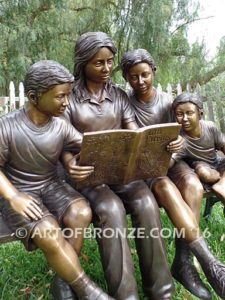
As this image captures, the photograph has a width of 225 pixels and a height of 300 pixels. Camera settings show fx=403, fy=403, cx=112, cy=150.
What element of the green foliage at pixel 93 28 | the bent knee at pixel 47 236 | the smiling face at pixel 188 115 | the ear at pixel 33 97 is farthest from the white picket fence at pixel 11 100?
the bent knee at pixel 47 236

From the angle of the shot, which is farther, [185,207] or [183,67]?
[183,67]

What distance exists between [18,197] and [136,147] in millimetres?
661

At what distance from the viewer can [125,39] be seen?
28.3 feet

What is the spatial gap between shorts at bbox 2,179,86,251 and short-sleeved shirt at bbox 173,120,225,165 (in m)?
0.87

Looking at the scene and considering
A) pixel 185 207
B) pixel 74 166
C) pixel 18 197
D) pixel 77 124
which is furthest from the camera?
pixel 77 124

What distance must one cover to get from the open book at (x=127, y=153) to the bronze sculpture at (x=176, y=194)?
13 cm

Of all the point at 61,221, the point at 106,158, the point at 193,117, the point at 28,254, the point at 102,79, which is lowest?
the point at 28,254

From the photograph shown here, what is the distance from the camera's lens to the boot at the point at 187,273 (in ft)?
7.51

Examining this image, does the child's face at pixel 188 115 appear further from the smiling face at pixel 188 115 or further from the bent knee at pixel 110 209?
the bent knee at pixel 110 209

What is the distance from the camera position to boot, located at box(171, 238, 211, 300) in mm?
2289

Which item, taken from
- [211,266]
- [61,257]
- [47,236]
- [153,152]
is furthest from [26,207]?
[211,266]

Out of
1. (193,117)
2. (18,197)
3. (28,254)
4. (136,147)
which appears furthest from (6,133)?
(28,254)

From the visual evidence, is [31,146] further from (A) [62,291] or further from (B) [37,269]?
(B) [37,269]

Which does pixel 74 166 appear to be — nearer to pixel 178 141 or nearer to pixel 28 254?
pixel 178 141
